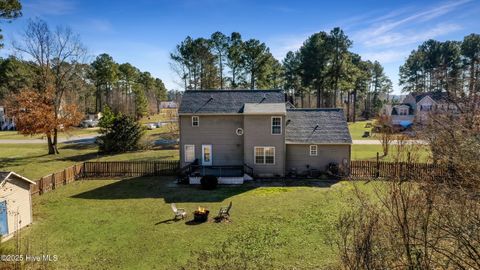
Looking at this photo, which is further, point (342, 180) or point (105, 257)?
point (342, 180)

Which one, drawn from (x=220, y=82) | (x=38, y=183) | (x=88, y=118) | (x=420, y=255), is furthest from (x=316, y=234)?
(x=88, y=118)

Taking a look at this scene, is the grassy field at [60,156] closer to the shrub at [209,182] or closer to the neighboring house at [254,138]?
the neighboring house at [254,138]

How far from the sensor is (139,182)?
22031 millimetres

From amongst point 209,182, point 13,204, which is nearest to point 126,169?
point 209,182

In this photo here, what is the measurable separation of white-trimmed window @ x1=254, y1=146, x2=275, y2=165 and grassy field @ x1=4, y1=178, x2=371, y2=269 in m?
2.81

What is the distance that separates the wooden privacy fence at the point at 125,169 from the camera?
23797 millimetres

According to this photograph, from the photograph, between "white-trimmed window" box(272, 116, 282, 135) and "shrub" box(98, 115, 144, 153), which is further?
"shrub" box(98, 115, 144, 153)

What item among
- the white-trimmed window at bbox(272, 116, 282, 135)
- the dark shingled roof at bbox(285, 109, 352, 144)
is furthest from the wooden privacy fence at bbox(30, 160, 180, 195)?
the dark shingled roof at bbox(285, 109, 352, 144)

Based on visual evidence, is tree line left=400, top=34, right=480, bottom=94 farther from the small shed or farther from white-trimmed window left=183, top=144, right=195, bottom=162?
the small shed

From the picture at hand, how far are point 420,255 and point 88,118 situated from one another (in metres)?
74.0

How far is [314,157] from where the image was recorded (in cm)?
2311

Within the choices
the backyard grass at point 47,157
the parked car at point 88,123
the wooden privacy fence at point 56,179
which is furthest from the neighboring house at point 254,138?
the parked car at point 88,123

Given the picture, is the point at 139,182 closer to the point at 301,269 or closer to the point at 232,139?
the point at 232,139

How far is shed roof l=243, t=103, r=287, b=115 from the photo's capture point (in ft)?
72.6
